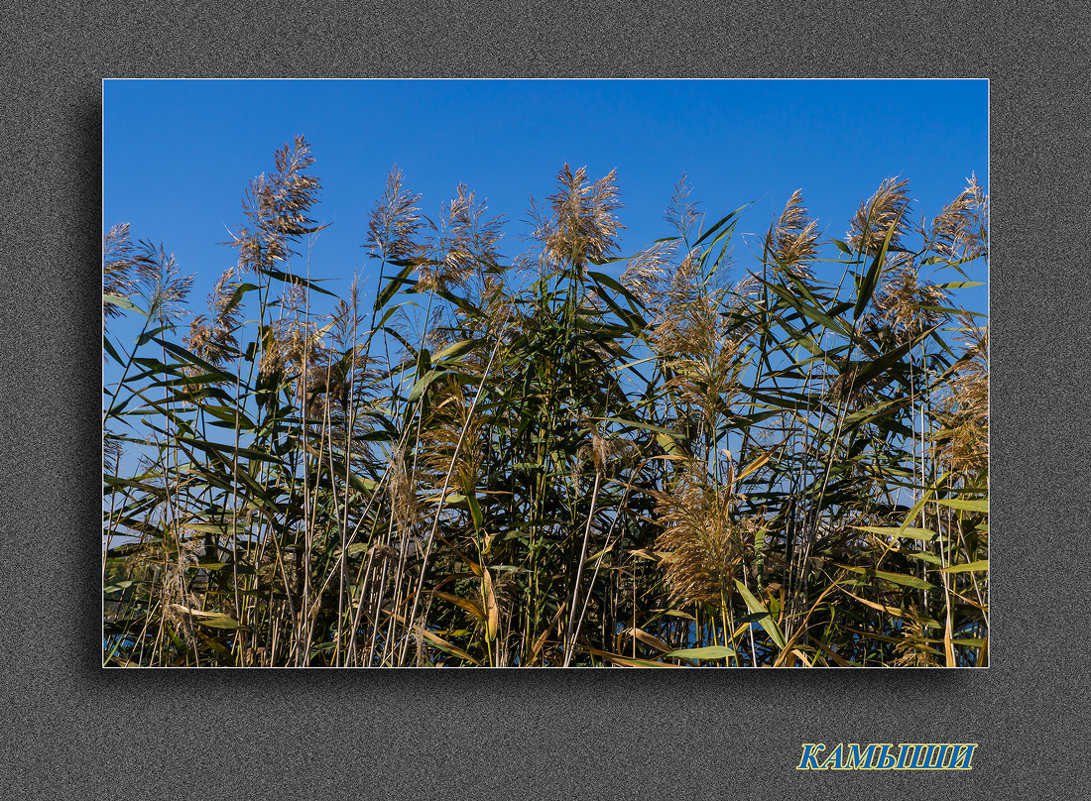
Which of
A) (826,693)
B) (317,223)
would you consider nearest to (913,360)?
(826,693)

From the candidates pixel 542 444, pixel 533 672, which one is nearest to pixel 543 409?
pixel 542 444

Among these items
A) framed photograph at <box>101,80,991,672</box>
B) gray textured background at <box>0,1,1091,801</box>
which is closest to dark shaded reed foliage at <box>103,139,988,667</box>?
framed photograph at <box>101,80,991,672</box>

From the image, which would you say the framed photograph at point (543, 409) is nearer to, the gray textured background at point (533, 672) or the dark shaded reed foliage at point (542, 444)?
the dark shaded reed foliage at point (542, 444)

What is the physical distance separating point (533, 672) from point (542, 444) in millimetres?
603

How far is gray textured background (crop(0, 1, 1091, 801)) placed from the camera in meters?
2.38

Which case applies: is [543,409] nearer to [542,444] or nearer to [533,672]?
[542,444]

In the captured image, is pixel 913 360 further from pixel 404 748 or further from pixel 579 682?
pixel 404 748

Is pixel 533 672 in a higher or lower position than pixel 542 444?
lower

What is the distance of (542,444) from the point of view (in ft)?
7.56

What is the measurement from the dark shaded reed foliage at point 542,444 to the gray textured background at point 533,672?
5.8 inches

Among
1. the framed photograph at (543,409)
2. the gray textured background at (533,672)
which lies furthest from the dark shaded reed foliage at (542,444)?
the gray textured background at (533,672)

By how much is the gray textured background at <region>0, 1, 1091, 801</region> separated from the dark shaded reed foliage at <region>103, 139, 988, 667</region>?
0.15 meters

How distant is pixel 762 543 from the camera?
2283 mm

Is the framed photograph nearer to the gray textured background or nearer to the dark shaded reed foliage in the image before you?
the dark shaded reed foliage
